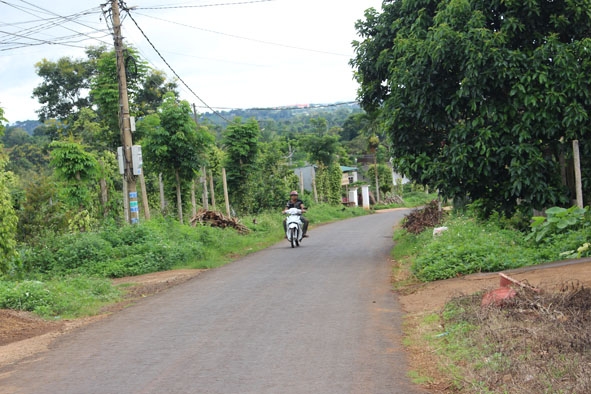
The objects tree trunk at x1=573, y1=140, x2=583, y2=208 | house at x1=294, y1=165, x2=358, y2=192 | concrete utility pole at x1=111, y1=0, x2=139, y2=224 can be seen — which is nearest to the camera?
tree trunk at x1=573, y1=140, x2=583, y2=208

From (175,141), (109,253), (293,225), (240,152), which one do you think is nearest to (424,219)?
(293,225)

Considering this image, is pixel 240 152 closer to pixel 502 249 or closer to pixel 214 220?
pixel 214 220

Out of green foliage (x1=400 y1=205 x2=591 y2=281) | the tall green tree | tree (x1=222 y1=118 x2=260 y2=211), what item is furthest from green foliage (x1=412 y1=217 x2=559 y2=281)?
tree (x1=222 y1=118 x2=260 y2=211)

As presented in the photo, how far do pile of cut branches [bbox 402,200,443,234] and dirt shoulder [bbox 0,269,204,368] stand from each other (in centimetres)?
1156

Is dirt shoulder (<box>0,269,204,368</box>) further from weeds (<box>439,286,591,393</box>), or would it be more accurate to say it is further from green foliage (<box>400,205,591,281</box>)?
green foliage (<box>400,205,591,281</box>)

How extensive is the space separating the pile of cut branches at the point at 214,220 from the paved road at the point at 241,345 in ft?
39.6

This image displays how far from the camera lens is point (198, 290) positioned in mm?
12273

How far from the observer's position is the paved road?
600cm

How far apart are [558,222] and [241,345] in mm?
7650

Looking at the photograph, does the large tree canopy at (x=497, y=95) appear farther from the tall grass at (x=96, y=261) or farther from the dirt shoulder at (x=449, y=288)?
the tall grass at (x=96, y=261)

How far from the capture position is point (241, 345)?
749 cm

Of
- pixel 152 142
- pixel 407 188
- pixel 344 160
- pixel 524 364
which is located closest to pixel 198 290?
pixel 524 364

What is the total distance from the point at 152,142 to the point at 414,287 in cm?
1289

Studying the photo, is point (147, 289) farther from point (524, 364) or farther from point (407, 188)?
point (407, 188)
